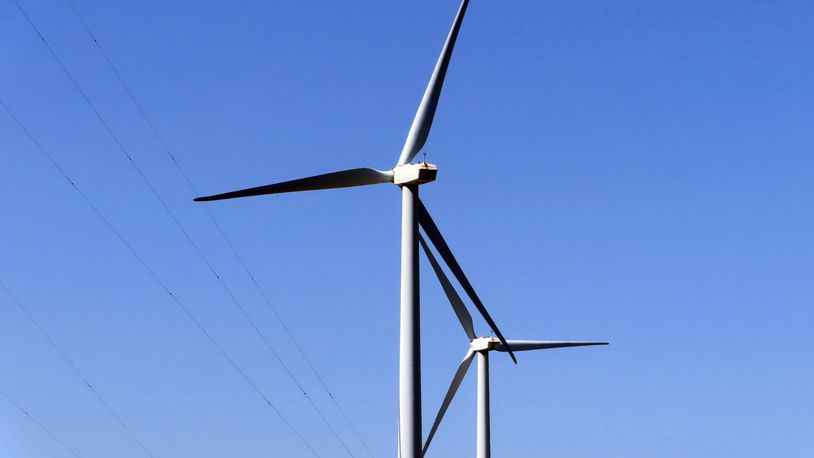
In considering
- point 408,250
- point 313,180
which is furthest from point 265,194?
point 408,250

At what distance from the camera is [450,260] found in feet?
169

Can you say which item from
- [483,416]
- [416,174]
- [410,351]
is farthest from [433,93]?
[483,416]

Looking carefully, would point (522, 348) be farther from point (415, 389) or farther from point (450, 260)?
point (415, 389)

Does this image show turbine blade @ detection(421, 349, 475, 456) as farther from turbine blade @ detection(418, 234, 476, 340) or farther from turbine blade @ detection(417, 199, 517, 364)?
turbine blade @ detection(417, 199, 517, 364)

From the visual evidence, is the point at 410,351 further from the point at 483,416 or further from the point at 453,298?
the point at 483,416

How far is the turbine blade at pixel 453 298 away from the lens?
56844mm

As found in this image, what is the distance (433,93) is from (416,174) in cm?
525

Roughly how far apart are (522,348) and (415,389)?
95.4 ft

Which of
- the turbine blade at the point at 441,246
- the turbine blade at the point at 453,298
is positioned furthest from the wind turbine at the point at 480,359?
the turbine blade at the point at 441,246

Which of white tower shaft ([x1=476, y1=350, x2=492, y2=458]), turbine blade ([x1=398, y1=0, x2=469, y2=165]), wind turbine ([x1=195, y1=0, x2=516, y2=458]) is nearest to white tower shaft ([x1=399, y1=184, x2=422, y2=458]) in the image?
wind turbine ([x1=195, y1=0, x2=516, y2=458])

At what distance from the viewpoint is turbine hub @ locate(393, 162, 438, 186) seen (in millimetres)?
48344

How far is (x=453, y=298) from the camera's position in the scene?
6500 cm

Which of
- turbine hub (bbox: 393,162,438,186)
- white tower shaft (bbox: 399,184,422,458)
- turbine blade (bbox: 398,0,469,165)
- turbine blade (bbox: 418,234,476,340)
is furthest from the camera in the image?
turbine blade (bbox: 418,234,476,340)

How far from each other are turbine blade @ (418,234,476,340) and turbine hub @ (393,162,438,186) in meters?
4.23
